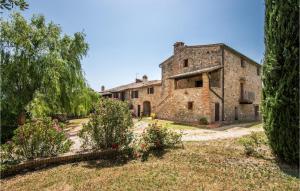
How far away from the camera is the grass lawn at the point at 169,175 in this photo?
5805mm

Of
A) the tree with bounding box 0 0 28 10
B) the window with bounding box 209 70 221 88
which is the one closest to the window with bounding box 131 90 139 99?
the window with bounding box 209 70 221 88

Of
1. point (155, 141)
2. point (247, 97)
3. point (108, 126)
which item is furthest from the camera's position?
point (247, 97)

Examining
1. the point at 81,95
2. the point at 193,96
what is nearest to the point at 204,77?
the point at 193,96

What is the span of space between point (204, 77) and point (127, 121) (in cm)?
1458

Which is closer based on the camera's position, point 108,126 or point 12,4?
point 12,4

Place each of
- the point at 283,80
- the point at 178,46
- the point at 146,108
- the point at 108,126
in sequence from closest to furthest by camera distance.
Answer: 1. the point at 283,80
2. the point at 108,126
3. the point at 178,46
4. the point at 146,108

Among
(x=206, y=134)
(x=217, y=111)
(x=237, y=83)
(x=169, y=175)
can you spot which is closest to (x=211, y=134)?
(x=206, y=134)

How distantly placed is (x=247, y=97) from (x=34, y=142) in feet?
89.4

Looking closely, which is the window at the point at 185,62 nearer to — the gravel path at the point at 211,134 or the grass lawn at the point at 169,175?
the gravel path at the point at 211,134

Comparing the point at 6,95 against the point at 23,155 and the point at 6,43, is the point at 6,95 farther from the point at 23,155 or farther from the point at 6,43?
the point at 23,155

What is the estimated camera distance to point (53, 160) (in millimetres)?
8250

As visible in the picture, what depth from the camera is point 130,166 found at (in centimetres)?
759

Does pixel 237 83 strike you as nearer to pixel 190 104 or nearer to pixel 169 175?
pixel 190 104

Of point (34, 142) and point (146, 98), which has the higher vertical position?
point (146, 98)
